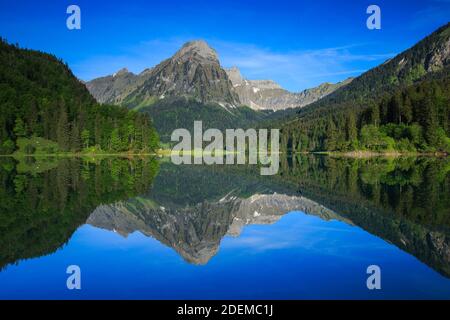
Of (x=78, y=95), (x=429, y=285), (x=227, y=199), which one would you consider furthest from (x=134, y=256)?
(x=78, y=95)

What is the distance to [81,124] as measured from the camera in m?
138

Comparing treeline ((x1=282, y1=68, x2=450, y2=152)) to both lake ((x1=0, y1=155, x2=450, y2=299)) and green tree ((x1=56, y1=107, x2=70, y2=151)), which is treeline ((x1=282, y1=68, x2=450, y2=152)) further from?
lake ((x1=0, y1=155, x2=450, y2=299))

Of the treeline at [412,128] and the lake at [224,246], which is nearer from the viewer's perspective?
the lake at [224,246]

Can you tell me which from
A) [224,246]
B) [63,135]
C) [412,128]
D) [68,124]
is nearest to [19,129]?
[63,135]

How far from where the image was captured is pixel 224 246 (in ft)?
57.4

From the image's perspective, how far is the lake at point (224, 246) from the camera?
1198cm

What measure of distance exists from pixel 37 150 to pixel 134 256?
12481 cm

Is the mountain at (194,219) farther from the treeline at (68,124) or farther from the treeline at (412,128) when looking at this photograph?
the treeline at (68,124)

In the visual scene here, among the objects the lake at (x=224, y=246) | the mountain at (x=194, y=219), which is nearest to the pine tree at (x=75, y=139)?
the lake at (x=224, y=246)

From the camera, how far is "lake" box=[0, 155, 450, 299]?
1198 centimetres

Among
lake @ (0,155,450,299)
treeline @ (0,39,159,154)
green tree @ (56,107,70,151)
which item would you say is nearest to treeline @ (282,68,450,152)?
treeline @ (0,39,159,154)

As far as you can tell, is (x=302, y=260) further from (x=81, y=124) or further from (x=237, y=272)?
(x=81, y=124)

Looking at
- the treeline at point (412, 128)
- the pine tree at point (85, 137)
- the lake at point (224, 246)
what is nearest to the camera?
the lake at point (224, 246)

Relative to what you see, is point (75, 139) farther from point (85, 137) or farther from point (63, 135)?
point (85, 137)
